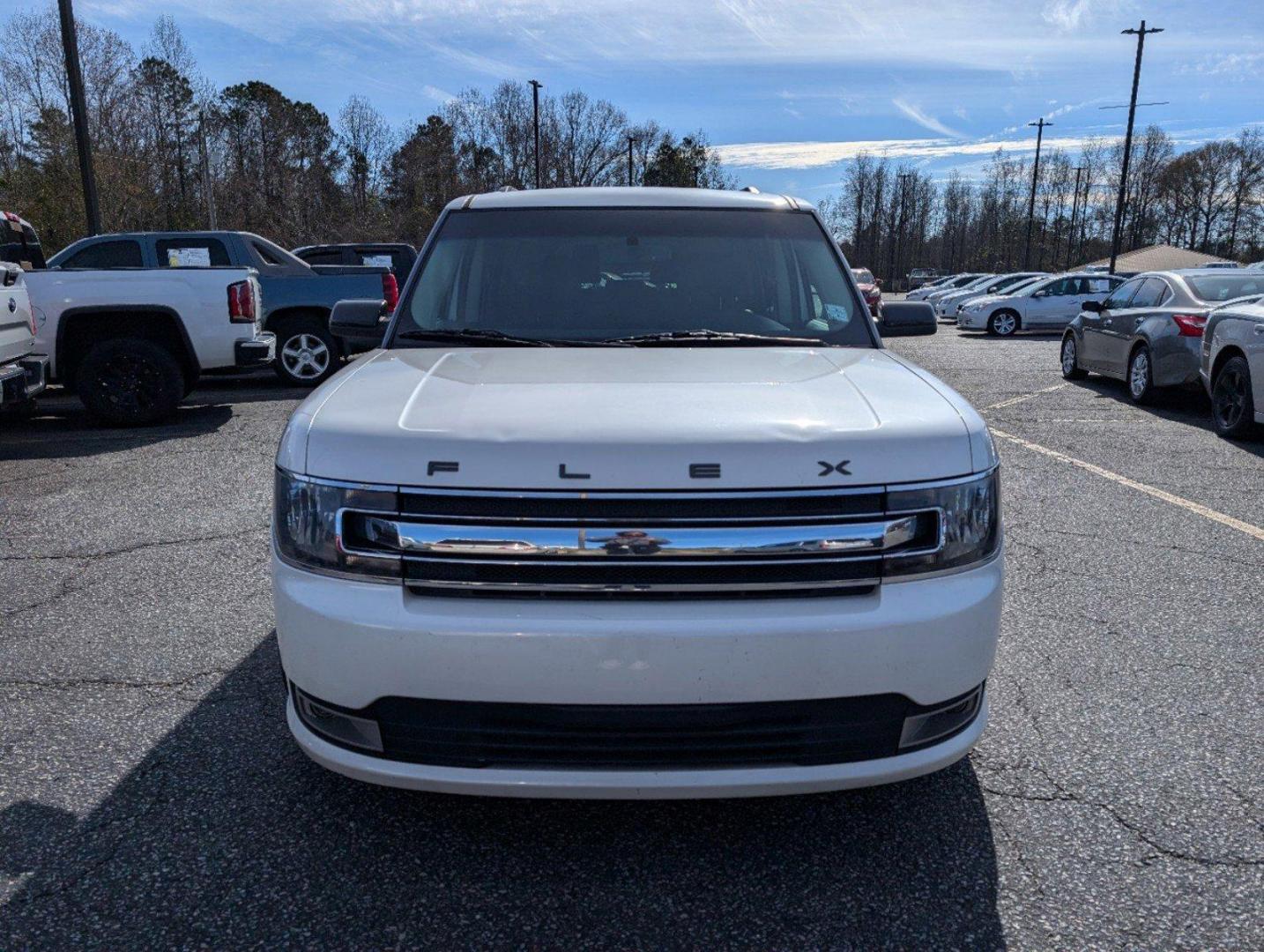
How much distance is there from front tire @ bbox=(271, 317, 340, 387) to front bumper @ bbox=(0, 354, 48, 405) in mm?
4497

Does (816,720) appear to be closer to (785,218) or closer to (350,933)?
(350,933)

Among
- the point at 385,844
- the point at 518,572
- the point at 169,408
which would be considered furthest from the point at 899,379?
the point at 169,408

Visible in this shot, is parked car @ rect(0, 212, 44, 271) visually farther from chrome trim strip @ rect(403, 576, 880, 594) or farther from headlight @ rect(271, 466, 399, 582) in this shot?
chrome trim strip @ rect(403, 576, 880, 594)

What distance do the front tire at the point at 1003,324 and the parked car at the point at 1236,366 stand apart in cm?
1644

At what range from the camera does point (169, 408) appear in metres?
9.69

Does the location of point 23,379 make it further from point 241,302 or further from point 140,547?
point 140,547

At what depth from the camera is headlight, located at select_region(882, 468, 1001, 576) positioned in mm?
2389

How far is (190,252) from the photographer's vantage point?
12547mm

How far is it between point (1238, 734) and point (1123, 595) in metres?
1.50

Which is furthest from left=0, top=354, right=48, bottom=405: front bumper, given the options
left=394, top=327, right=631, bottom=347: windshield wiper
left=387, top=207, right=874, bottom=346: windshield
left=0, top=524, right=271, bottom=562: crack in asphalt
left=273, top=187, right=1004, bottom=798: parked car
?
left=273, top=187, right=1004, bottom=798: parked car

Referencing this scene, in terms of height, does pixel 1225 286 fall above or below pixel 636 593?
above

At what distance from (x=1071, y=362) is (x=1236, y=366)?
5451 millimetres

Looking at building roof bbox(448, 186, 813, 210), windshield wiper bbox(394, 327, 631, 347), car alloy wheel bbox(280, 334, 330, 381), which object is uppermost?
building roof bbox(448, 186, 813, 210)

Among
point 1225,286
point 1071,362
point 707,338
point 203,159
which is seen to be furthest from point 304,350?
point 203,159
